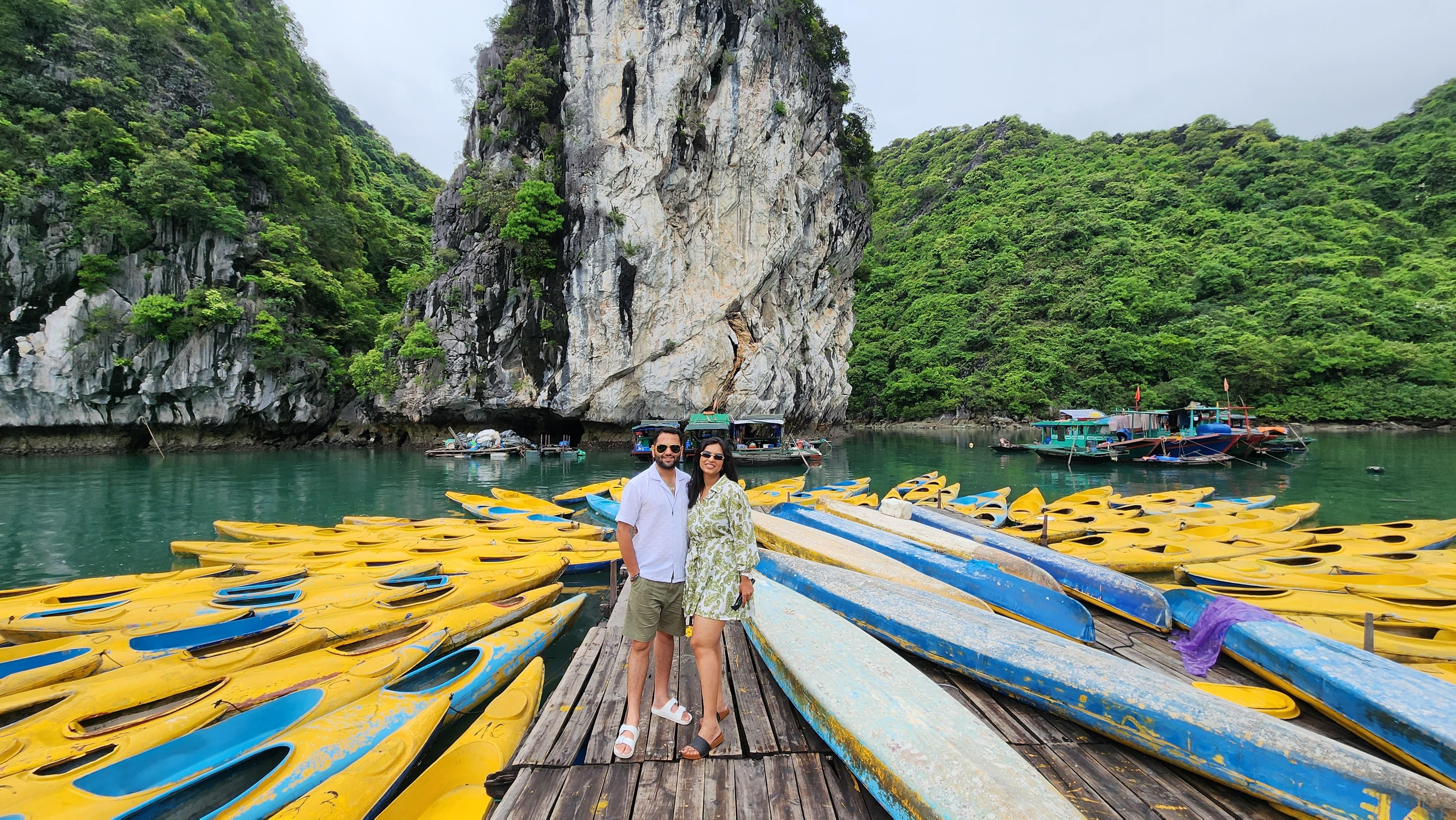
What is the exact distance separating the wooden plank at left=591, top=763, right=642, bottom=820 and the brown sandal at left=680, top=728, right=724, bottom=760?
201 millimetres

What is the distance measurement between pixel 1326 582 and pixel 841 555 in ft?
15.0

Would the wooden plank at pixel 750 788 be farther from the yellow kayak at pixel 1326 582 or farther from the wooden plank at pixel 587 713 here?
the yellow kayak at pixel 1326 582

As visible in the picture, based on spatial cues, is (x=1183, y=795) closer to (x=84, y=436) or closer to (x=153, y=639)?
(x=153, y=639)

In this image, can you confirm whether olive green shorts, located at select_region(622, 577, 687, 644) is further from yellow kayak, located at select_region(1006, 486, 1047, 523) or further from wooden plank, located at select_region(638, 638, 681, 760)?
yellow kayak, located at select_region(1006, 486, 1047, 523)

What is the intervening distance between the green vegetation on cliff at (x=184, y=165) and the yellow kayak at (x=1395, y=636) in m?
33.9

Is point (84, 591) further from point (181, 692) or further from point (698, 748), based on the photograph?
point (698, 748)

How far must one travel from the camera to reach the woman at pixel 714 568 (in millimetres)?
2373

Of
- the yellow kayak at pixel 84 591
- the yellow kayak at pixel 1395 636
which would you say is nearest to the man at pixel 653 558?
the yellow kayak at pixel 1395 636

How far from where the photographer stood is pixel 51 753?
2590 millimetres

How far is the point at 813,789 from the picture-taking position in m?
2.09

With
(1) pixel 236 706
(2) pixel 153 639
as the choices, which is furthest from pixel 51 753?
(2) pixel 153 639

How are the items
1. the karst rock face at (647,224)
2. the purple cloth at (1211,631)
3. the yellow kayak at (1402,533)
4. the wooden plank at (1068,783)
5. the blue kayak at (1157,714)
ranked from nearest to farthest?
the blue kayak at (1157,714)
the wooden plank at (1068,783)
the purple cloth at (1211,631)
the yellow kayak at (1402,533)
the karst rock face at (647,224)

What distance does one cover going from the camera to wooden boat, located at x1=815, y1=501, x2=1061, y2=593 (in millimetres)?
4129

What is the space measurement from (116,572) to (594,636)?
8495 millimetres
